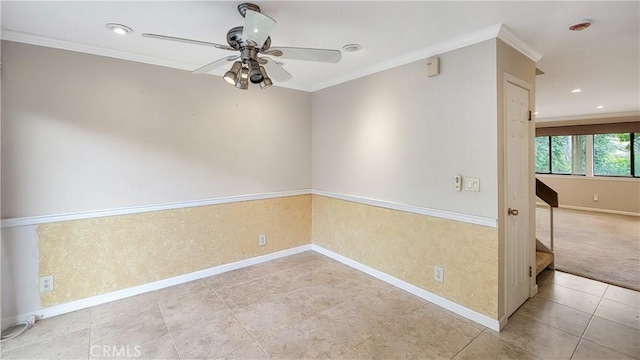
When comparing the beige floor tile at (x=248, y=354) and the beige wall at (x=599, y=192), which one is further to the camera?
the beige wall at (x=599, y=192)

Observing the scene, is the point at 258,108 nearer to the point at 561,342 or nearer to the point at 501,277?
the point at 501,277

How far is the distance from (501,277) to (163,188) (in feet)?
11.0

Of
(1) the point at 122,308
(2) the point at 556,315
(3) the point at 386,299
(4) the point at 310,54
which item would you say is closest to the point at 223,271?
(1) the point at 122,308

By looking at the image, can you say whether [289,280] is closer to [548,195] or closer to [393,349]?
[393,349]

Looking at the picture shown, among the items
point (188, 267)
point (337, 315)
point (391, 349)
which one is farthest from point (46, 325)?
point (391, 349)

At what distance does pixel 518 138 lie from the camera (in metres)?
2.57

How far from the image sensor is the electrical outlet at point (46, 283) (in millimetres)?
2518

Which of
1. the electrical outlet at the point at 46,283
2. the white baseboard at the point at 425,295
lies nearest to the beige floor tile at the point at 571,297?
the white baseboard at the point at 425,295

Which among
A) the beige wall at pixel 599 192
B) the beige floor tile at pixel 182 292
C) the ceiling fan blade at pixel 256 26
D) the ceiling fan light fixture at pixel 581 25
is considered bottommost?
the beige floor tile at pixel 182 292

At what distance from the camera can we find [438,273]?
108 inches

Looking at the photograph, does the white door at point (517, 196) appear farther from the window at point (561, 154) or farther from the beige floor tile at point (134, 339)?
the window at point (561, 154)

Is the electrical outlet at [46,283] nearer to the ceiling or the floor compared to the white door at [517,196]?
nearer to the floor

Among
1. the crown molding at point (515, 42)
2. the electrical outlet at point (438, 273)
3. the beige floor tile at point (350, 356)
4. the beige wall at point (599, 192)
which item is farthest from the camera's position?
the beige wall at point (599, 192)

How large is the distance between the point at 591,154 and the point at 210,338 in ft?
30.6
